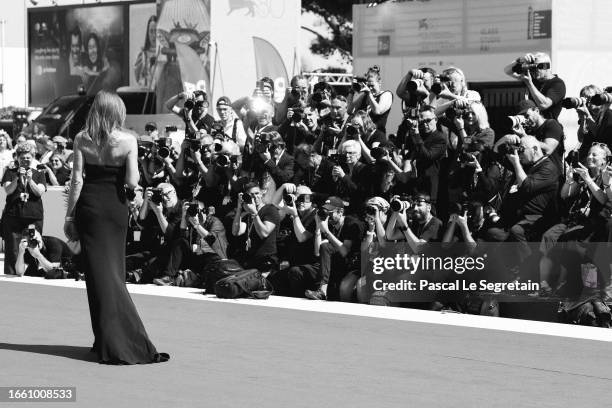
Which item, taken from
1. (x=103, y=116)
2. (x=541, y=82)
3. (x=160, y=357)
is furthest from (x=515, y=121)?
(x=160, y=357)

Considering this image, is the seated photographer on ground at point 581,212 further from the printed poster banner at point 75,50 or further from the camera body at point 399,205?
the printed poster banner at point 75,50

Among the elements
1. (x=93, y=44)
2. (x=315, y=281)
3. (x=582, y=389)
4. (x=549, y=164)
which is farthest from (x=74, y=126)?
(x=582, y=389)

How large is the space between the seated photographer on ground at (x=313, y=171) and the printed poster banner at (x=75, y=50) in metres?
16.5

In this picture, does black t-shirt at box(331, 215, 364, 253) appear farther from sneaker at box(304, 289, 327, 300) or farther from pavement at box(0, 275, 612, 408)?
pavement at box(0, 275, 612, 408)

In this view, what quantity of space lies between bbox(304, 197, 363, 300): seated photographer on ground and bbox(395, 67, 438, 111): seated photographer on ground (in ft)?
4.34

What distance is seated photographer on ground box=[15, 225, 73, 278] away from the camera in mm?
17031

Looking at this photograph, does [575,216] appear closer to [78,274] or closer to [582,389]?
[582,389]

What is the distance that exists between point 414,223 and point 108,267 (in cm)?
444

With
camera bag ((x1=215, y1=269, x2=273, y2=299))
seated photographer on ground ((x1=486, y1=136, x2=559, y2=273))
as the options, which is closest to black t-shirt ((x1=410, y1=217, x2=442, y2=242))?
seated photographer on ground ((x1=486, y1=136, x2=559, y2=273))

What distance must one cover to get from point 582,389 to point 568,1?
512 inches

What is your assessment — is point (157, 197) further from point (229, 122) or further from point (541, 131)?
point (541, 131)

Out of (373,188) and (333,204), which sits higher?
(373,188)

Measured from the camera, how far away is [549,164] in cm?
1305

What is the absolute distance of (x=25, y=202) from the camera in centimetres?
1786
